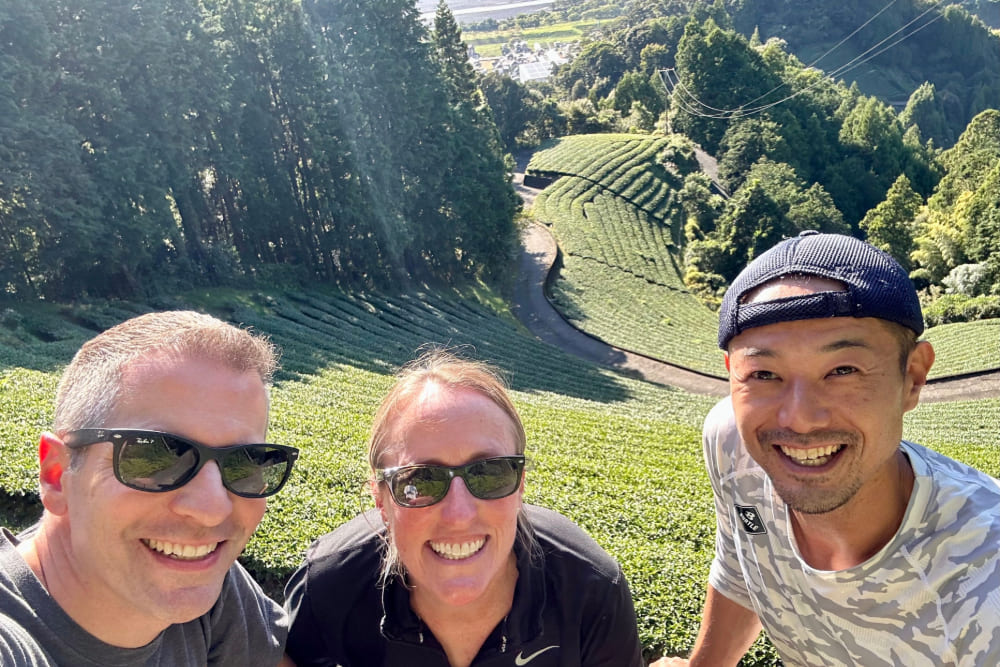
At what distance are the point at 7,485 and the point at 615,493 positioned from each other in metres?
5.92

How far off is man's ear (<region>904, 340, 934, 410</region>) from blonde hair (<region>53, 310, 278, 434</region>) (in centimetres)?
212

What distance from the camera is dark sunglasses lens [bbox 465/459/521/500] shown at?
2.35 m

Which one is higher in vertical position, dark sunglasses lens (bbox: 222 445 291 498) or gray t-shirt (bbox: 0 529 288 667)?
dark sunglasses lens (bbox: 222 445 291 498)

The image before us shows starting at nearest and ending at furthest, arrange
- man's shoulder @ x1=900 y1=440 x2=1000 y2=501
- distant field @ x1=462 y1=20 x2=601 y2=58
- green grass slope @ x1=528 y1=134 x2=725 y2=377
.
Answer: man's shoulder @ x1=900 y1=440 x2=1000 y2=501 < green grass slope @ x1=528 y1=134 x2=725 y2=377 < distant field @ x1=462 y1=20 x2=601 y2=58

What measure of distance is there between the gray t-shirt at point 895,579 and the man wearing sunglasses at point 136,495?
6.07ft

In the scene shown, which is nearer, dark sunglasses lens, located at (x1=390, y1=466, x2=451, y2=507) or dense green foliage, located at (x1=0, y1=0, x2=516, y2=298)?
dark sunglasses lens, located at (x1=390, y1=466, x2=451, y2=507)

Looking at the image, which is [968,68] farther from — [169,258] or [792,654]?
[792,654]

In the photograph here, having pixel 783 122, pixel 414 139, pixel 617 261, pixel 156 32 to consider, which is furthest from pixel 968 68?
pixel 156 32

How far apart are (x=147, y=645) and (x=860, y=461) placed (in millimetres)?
2313

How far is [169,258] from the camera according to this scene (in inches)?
887

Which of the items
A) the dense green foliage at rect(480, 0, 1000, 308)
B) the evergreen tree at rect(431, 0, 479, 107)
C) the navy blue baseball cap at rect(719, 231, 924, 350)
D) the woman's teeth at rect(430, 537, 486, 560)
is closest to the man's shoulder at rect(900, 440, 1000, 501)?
the navy blue baseball cap at rect(719, 231, 924, 350)

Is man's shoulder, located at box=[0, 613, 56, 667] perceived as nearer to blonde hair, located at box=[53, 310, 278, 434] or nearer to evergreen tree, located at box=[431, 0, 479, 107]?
blonde hair, located at box=[53, 310, 278, 434]

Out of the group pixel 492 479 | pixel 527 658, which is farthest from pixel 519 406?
pixel 492 479

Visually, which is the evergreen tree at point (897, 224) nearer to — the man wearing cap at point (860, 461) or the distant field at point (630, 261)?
the distant field at point (630, 261)
